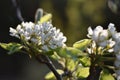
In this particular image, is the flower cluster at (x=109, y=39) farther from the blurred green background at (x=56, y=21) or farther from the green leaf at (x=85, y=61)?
the blurred green background at (x=56, y=21)

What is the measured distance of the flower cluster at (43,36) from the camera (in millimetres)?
952

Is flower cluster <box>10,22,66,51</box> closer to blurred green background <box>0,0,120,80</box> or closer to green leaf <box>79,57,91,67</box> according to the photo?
green leaf <box>79,57,91,67</box>

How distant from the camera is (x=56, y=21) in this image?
16.0 feet

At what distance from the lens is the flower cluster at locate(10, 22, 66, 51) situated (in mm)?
952

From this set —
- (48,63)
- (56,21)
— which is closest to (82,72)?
(48,63)

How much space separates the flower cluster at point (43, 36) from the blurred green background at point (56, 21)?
3138mm

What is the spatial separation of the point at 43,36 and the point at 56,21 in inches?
154

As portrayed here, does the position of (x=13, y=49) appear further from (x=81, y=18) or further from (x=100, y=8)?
(x=81, y=18)

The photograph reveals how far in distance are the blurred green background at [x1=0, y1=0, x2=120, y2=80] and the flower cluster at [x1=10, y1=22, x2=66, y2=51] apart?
3.14 meters

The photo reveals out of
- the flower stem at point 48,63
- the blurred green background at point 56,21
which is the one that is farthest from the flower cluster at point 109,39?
the blurred green background at point 56,21

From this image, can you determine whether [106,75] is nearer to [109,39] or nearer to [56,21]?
[109,39]

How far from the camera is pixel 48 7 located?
5.16 m

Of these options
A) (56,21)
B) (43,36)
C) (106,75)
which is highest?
(56,21)

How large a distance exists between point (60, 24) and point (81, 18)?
24 cm
